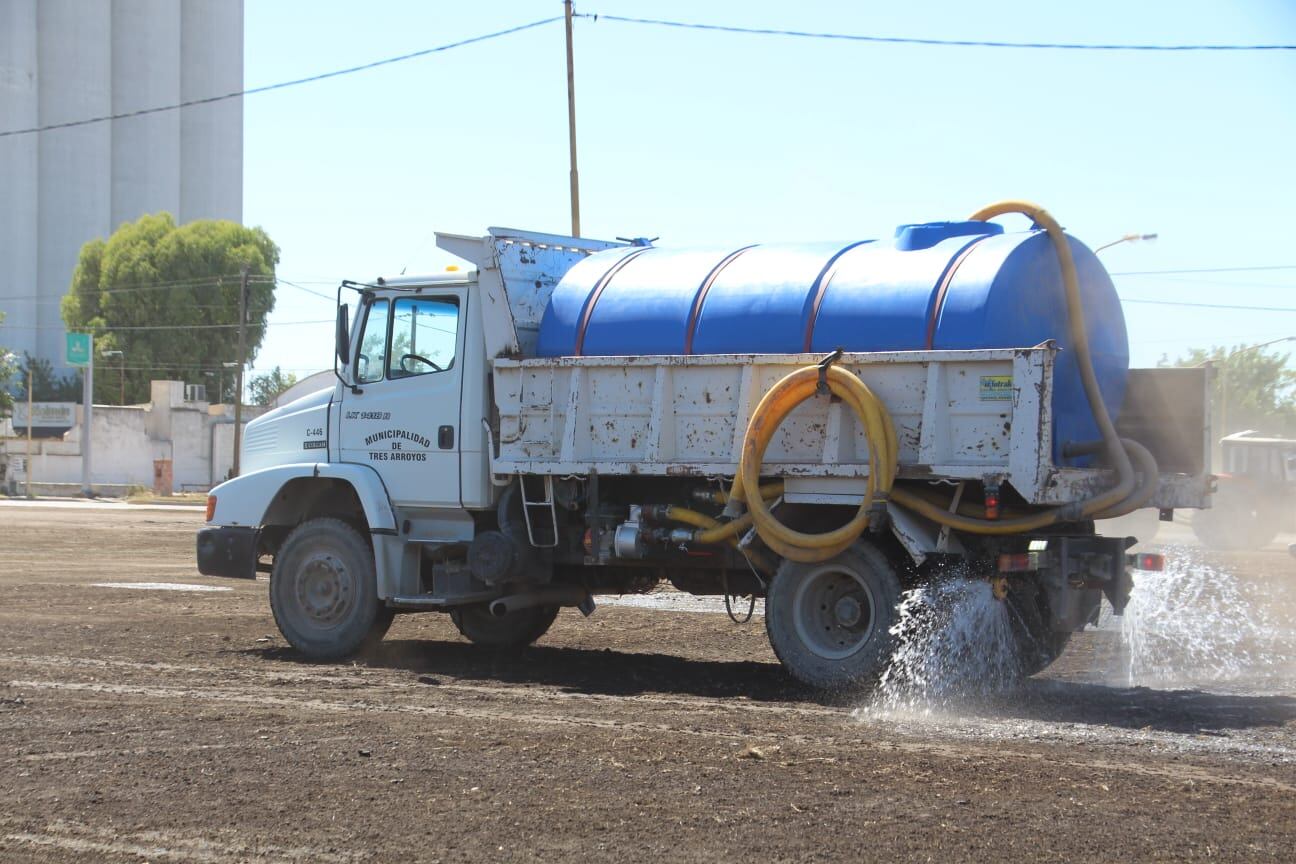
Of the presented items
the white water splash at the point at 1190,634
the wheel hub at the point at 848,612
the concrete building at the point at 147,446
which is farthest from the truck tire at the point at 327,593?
the concrete building at the point at 147,446

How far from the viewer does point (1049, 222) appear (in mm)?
9617

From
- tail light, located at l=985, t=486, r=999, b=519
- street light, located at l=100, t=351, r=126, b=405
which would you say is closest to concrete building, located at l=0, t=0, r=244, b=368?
street light, located at l=100, t=351, r=126, b=405

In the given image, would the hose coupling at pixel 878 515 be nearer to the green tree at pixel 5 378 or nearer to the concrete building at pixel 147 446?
the concrete building at pixel 147 446

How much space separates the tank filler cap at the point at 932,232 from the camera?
9.87 m

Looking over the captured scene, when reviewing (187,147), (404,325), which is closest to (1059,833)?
(404,325)

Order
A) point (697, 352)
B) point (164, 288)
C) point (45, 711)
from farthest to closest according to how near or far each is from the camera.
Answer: point (164, 288) < point (697, 352) < point (45, 711)

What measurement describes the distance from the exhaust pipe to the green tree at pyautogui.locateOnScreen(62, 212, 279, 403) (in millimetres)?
67253

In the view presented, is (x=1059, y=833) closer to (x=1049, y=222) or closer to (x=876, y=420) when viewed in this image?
(x=876, y=420)

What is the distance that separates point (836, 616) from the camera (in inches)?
382

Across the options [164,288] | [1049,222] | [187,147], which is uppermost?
[187,147]

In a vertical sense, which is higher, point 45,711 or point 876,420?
point 876,420

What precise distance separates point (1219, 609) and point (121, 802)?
11375mm

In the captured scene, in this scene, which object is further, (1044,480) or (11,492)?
(11,492)

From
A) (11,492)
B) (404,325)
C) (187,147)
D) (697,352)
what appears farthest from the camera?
(187,147)
